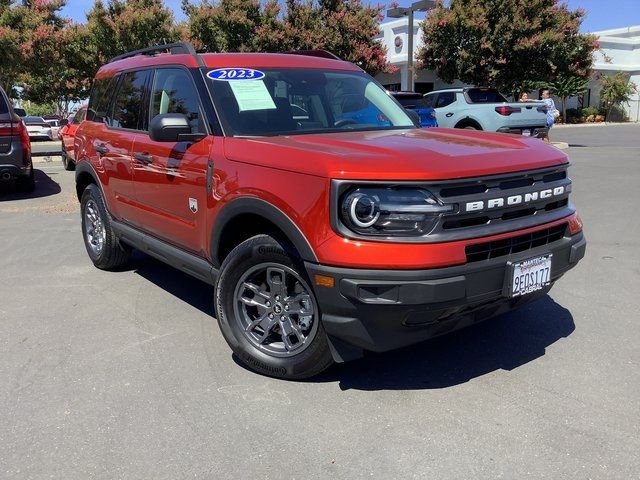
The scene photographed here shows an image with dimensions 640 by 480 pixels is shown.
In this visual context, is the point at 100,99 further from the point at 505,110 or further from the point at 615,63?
the point at 615,63

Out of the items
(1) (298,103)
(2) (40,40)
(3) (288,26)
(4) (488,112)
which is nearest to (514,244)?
(1) (298,103)

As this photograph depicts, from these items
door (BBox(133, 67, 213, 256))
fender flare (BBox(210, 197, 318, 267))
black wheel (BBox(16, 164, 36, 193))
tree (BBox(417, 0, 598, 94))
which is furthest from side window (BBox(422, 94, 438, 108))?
fender flare (BBox(210, 197, 318, 267))

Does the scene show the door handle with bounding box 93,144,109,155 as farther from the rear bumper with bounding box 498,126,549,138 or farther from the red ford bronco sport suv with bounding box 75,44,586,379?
the rear bumper with bounding box 498,126,549,138

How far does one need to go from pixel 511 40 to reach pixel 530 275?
20.5 m

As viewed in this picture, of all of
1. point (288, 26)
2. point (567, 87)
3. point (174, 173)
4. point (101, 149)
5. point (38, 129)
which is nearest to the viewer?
point (174, 173)

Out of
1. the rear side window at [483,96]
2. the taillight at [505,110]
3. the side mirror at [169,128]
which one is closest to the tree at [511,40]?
the rear side window at [483,96]

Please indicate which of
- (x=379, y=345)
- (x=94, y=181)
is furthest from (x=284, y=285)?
(x=94, y=181)

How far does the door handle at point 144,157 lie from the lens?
441cm

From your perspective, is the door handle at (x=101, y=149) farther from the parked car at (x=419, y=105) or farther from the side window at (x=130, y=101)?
the parked car at (x=419, y=105)

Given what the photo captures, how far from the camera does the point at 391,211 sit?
2.85 m

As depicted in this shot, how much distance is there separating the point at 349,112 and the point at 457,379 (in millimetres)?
2087

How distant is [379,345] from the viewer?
301 cm

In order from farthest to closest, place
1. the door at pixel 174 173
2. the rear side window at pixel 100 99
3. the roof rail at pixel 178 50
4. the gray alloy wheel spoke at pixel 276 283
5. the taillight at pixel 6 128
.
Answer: the taillight at pixel 6 128, the rear side window at pixel 100 99, the roof rail at pixel 178 50, the door at pixel 174 173, the gray alloy wheel spoke at pixel 276 283

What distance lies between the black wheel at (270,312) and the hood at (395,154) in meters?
0.50
